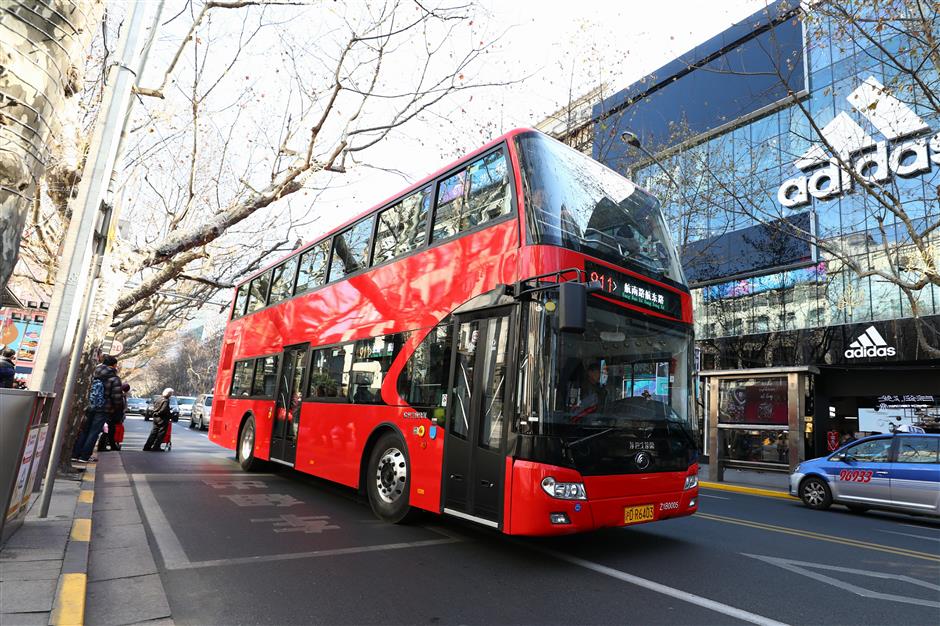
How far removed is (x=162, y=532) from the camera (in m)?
5.64

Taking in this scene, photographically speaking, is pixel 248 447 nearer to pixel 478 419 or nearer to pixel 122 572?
pixel 122 572

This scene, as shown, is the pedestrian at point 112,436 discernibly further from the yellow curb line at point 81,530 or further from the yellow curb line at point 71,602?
the yellow curb line at point 71,602

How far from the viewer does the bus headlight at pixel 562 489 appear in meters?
4.62

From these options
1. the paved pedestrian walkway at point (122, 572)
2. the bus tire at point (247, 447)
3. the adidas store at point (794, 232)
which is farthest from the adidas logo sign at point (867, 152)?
the paved pedestrian walkway at point (122, 572)

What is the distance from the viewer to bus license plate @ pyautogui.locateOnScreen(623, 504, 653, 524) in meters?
5.04

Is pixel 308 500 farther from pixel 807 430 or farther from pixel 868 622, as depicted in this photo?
pixel 807 430

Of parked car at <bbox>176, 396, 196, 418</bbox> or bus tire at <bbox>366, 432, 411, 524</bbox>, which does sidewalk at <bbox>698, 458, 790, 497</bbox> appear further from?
parked car at <bbox>176, 396, 196, 418</bbox>

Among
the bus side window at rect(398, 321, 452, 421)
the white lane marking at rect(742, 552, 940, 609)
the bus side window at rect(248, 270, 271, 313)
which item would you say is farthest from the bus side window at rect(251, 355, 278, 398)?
the white lane marking at rect(742, 552, 940, 609)

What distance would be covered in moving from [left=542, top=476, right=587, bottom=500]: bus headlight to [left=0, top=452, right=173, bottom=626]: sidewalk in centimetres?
280

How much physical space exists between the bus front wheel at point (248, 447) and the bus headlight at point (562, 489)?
7.49 m

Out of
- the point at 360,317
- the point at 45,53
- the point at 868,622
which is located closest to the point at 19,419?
the point at 45,53

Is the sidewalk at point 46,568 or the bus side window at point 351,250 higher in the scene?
the bus side window at point 351,250

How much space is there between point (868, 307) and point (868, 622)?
17660 mm

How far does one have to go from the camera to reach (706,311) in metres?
22.9
